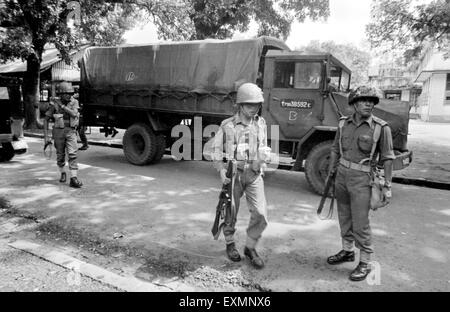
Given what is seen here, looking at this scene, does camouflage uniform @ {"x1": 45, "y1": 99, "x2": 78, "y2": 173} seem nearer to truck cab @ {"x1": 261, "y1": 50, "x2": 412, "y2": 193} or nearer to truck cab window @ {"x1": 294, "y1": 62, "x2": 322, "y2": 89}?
truck cab @ {"x1": 261, "y1": 50, "x2": 412, "y2": 193}

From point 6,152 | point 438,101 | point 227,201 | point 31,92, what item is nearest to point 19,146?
point 6,152

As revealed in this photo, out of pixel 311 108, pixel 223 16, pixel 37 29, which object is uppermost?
pixel 223 16

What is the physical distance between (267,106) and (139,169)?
3.25 meters

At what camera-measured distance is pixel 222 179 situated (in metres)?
3.50

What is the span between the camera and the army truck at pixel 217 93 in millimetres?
6348

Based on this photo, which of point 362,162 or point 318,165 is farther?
point 318,165

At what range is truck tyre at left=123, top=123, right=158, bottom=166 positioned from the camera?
8336 millimetres

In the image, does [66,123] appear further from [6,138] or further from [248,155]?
[248,155]

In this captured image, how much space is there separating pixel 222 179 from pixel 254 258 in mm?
Answer: 842
